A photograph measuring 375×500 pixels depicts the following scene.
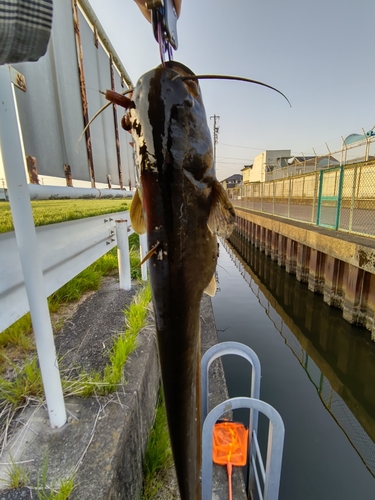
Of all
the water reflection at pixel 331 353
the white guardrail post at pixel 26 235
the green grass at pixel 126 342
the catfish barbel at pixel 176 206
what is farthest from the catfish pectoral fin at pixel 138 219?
the water reflection at pixel 331 353

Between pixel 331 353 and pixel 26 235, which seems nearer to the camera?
pixel 26 235

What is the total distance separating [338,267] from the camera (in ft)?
24.7

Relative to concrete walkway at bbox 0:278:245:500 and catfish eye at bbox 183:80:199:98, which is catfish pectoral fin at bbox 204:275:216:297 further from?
concrete walkway at bbox 0:278:245:500


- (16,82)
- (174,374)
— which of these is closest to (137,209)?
(174,374)

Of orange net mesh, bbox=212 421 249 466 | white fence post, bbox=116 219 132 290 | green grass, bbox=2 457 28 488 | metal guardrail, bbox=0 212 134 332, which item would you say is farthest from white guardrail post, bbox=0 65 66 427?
white fence post, bbox=116 219 132 290

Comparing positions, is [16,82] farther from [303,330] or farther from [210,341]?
[303,330]

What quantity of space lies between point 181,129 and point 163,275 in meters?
0.44

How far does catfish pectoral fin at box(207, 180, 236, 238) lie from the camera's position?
2.86ft

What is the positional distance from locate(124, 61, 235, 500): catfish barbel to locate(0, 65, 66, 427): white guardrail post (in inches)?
31.5

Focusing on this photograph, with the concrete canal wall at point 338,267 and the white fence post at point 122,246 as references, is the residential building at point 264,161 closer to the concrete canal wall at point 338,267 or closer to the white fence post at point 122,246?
the concrete canal wall at point 338,267

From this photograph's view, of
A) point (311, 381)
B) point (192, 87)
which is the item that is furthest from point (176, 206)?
point (311, 381)

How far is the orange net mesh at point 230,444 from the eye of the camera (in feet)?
7.87

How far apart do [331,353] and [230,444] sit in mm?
4677

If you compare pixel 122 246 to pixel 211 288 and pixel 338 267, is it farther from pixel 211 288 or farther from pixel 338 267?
pixel 338 267
